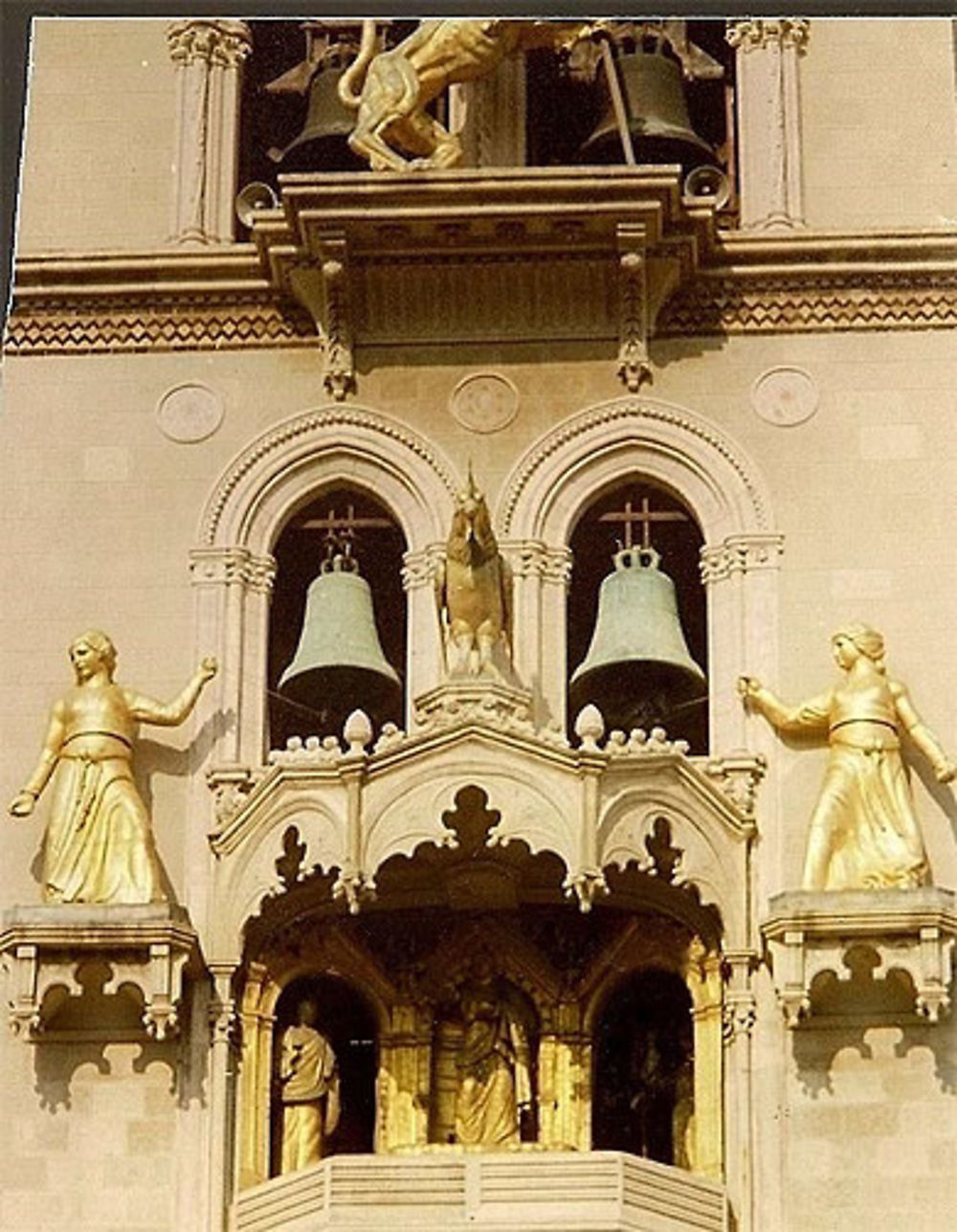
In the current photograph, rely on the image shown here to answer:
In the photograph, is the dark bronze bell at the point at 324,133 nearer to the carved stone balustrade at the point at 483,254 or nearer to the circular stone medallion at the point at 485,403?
the carved stone balustrade at the point at 483,254

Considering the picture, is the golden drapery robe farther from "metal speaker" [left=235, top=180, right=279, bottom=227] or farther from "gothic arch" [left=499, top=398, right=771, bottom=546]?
"metal speaker" [left=235, top=180, right=279, bottom=227]

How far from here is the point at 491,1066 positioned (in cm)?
2762

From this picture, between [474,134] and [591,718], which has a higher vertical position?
[474,134]

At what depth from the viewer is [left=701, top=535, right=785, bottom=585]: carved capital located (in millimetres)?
28188

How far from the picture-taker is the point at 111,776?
27500 millimetres

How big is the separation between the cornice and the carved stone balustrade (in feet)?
0.69

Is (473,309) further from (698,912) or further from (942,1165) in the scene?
(942,1165)

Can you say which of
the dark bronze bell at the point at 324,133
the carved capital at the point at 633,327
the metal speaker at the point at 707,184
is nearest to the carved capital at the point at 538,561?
the carved capital at the point at 633,327

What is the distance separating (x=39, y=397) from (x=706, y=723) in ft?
15.6

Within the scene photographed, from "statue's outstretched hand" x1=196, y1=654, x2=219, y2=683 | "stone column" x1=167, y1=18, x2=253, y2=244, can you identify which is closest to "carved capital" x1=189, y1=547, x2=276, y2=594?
"statue's outstretched hand" x1=196, y1=654, x2=219, y2=683

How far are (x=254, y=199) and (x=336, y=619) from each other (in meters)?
3.21

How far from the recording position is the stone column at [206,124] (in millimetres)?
29625

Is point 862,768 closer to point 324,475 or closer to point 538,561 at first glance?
point 538,561

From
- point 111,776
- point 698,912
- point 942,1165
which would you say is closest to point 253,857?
point 111,776
